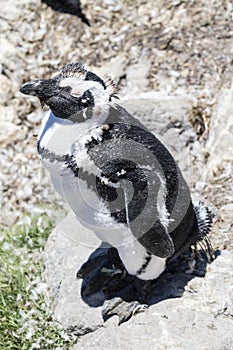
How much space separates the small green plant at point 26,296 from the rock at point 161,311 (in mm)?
67

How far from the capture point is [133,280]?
3.58m

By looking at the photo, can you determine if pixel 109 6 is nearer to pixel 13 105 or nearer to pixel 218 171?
pixel 13 105

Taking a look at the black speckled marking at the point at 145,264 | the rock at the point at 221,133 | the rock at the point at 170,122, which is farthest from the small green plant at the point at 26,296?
the rock at the point at 221,133

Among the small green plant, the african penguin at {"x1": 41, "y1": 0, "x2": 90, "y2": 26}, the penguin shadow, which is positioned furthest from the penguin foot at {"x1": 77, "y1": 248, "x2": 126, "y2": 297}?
the african penguin at {"x1": 41, "y1": 0, "x2": 90, "y2": 26}

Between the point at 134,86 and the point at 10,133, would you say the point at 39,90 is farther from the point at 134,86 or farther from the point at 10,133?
the point at 10,133

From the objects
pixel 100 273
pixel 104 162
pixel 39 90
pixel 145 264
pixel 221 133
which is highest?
pixel 39 90

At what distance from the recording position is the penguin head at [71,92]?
304 cm

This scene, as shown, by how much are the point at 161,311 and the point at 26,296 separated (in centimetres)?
85

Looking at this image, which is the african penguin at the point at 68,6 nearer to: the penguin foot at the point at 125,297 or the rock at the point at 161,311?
the rock at the point at 161,311

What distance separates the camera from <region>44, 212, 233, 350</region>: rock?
3.24 meters

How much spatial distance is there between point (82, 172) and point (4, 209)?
2122 mm

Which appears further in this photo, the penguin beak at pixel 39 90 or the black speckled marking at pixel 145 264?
the black speckled marking at pixel 145 264

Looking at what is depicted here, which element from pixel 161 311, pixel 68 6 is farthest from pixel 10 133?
pixel 161 311

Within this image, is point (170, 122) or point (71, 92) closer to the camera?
point (71, 92)
